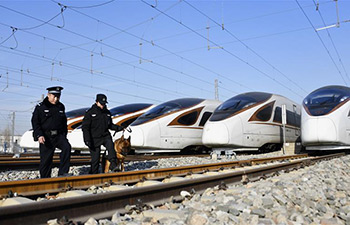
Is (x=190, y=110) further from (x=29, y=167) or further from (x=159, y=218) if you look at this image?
(x=159, y=218)

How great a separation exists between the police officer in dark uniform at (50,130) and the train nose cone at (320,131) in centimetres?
1066

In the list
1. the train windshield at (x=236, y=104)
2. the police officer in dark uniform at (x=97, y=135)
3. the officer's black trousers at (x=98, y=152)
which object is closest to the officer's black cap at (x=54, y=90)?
the police officer in dark uniform at (x=97, y=135)

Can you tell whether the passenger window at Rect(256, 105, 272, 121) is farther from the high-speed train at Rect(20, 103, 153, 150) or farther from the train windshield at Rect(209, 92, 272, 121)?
the high-speed train at Rect(20, 103, 153, 150)

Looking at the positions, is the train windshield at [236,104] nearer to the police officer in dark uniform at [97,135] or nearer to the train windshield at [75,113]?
the train windshield at [75,113]

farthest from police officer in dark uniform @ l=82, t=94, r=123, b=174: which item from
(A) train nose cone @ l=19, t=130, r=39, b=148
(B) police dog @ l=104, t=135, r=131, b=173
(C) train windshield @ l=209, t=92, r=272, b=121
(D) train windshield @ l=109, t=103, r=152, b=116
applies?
(A) train nose cone @ l=19, t=130, r=39, b=148

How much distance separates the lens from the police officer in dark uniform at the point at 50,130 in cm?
541

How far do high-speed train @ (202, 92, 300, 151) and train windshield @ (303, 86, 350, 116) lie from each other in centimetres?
194

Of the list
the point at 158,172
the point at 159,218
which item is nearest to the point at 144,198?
the point at 159,218

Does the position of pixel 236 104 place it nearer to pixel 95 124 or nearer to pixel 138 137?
pixel 138 137

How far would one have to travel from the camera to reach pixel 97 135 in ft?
21.2

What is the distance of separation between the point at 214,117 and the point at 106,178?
10.4 metres

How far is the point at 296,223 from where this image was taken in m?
3.15

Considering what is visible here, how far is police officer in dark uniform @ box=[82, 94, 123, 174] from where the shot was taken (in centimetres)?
639

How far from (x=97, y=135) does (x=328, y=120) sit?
1008 centimetres
